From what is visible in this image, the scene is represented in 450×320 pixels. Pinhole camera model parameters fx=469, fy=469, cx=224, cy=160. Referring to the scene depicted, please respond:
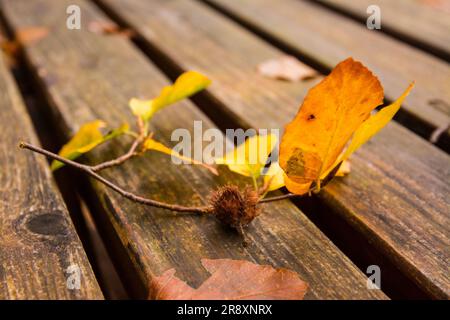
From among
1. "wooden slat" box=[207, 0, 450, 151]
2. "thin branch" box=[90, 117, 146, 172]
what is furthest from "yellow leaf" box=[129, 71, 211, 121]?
"wooden slat" box=[207, 0, 450, 151]

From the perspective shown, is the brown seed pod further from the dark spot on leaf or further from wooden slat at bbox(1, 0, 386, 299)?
the dark spot on leaf

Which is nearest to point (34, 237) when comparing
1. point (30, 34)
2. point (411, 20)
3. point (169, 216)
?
point (169, 216)

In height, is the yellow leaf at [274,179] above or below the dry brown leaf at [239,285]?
above

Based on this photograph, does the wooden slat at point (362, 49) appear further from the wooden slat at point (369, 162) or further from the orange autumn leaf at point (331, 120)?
the orange autumn leaf at point (331, 120)

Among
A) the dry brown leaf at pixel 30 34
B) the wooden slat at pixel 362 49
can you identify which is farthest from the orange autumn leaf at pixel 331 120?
the dry brown leaf at pixel 30 34

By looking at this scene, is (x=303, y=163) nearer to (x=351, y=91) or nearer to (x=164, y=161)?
(x=351, y=91)

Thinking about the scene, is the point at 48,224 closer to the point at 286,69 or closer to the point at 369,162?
the point at 369,162
